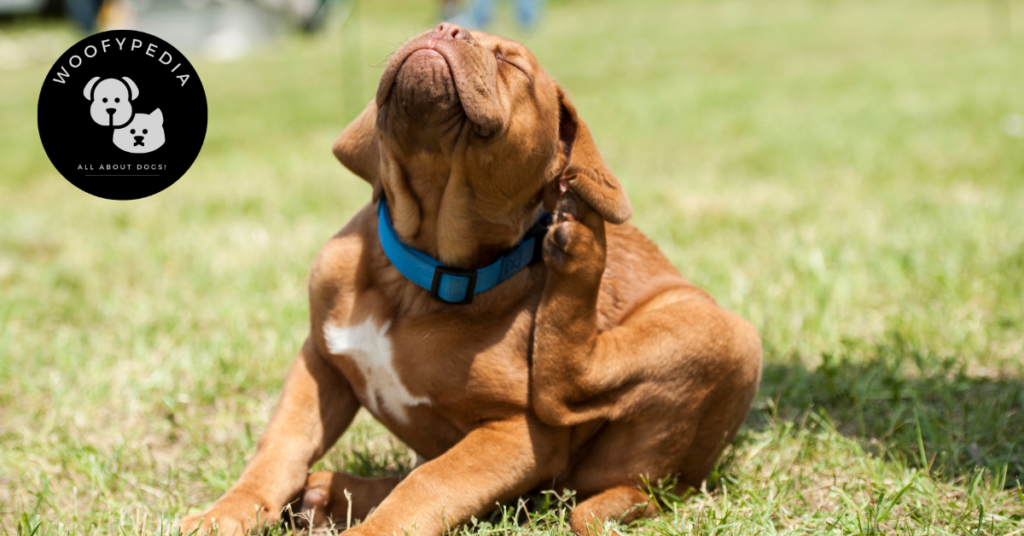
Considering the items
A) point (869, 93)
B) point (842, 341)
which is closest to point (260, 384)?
point (842, 341)

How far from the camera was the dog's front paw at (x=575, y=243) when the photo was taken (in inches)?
93.9

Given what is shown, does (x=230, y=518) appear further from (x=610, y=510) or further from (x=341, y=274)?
(x=610, y=510)

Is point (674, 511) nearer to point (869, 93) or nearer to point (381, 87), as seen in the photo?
point (381, 87)

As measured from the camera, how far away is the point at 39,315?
14.3ft

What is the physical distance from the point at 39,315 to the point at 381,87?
289 centimetres

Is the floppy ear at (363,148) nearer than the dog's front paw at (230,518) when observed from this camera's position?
No

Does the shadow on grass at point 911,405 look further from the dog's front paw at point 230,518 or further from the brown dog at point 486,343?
the dog's front paw at point 230,518

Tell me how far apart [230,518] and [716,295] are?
8.95 ft

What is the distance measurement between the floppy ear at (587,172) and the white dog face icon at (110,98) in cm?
117

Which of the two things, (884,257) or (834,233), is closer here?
(884,257)

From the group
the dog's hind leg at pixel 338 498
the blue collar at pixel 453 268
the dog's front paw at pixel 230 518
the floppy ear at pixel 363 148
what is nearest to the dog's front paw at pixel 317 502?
the dog's hind leg at pixel 338 498

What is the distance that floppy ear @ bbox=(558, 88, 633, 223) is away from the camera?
8.02 feet

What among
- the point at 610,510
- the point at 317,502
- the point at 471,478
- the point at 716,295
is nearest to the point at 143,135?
the point at 317,502

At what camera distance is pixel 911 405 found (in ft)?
10.7
